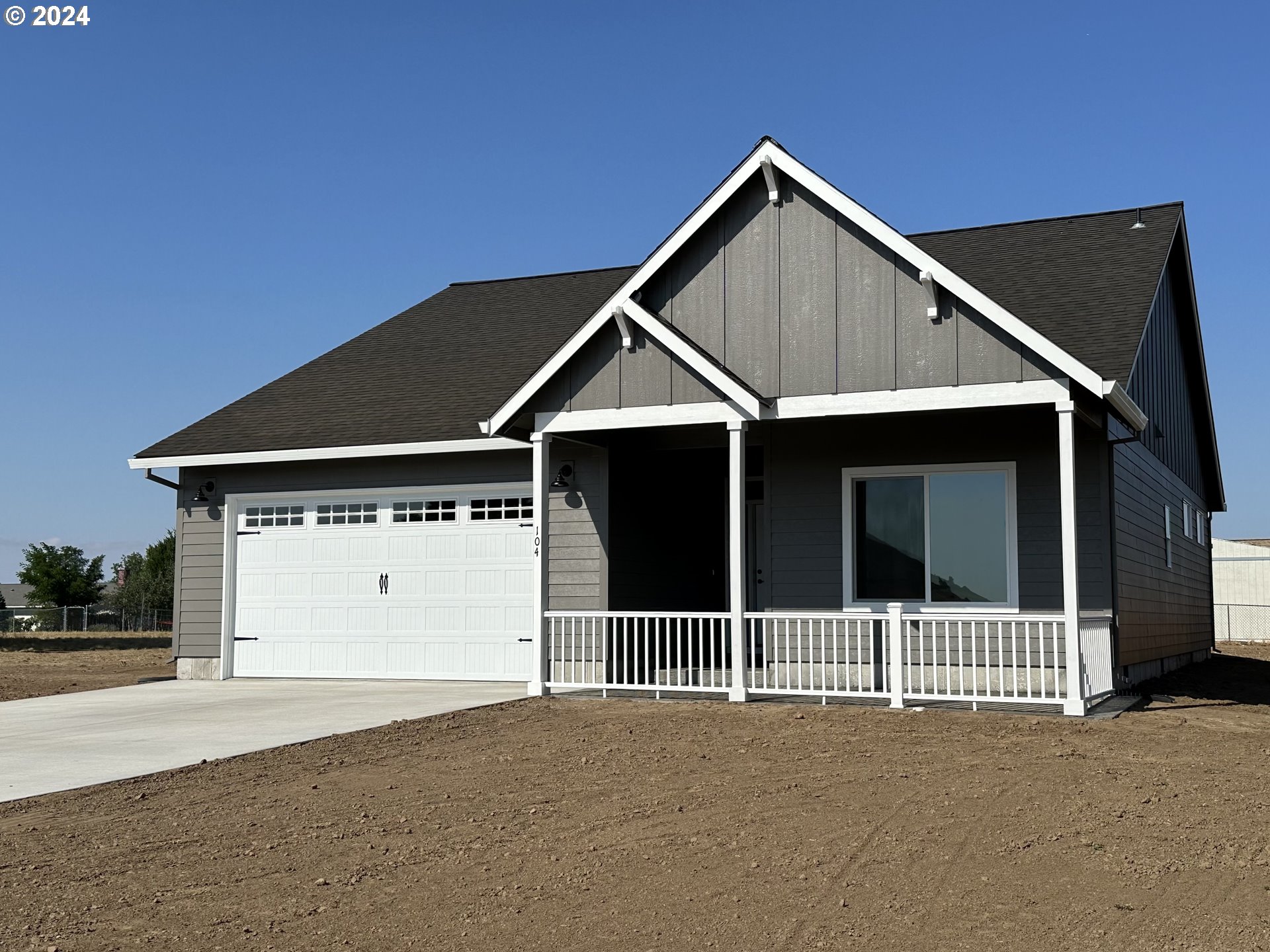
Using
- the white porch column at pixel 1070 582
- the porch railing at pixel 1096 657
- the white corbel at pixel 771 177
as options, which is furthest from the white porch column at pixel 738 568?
the porch railing at pixel 1096 657

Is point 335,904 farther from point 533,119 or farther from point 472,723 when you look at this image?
point 533,119

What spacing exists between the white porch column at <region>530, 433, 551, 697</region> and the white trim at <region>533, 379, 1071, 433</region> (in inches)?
10.9

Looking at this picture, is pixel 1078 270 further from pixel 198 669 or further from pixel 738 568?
pixel 198 669

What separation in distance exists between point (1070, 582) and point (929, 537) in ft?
7.51

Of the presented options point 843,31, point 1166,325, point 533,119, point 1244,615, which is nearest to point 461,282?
point 533,119

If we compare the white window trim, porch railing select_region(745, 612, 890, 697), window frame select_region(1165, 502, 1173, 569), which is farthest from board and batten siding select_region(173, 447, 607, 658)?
window frame select_region(1165, 502, 1173, 569)

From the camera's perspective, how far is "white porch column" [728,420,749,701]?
11.1 m

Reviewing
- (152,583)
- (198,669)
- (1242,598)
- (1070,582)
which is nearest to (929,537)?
(1070,582)

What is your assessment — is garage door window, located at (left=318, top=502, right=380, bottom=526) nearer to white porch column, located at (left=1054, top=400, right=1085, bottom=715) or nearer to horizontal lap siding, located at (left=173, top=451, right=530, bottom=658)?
horizontal lap siding, located at (left=173, top=451, right=530, bottom=658)

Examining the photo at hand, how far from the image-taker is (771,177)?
11.8 meters

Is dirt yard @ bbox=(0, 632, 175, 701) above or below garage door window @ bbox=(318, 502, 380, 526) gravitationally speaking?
below

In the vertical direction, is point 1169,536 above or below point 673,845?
above

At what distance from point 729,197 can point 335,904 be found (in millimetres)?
8476

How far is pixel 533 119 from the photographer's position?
712 inches
